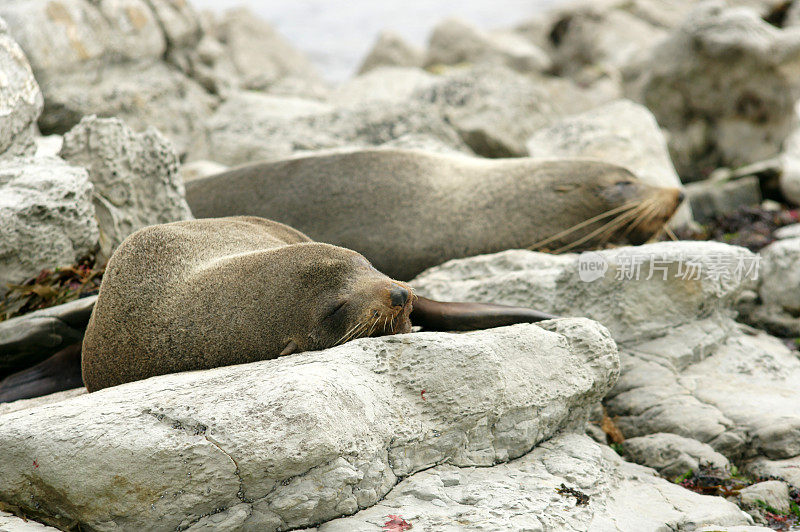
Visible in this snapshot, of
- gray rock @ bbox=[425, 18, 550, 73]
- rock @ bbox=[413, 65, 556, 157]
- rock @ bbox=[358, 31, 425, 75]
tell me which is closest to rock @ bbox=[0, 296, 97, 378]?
rock @ bbox=[413, 65, 556, 157]

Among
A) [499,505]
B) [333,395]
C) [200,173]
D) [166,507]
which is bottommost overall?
[200,173]

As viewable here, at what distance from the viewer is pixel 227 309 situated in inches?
149

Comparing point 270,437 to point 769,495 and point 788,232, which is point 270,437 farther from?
point 788,232

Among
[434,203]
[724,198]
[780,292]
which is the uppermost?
[434,203]

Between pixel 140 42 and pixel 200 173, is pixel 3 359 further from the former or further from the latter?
pixel 140 42

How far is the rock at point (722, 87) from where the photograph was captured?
10.5 meters

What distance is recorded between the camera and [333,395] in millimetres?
3047

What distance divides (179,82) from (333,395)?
9.29 meters

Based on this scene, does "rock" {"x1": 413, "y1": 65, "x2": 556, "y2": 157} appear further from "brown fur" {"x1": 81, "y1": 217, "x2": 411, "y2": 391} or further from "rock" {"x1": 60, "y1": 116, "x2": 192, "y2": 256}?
"brown fur" {"x1": 81, "y1": 217, "x2": 411, "y2": 391}

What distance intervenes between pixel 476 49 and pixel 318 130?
1176cm

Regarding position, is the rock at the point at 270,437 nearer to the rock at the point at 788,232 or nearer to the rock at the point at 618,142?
the rock at the point at 788,232

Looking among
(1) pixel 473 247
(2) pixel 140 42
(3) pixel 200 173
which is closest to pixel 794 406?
(1) pixel 473 247

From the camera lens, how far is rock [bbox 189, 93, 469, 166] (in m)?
9.48

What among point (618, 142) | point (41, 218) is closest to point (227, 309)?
point (41, 218)
